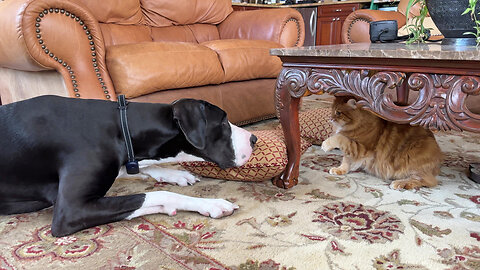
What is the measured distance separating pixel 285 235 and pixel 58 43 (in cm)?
140

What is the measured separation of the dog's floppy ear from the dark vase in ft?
3.67

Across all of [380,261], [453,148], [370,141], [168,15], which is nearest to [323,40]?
[168,15]

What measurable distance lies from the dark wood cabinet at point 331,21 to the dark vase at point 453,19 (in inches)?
203

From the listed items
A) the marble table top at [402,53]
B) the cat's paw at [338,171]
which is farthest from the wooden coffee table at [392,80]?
the cat's paw at [338,171]

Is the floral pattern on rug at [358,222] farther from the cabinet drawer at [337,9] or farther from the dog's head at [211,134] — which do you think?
the cabinet drawer at [337,9]

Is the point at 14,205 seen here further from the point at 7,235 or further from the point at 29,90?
the point at 29,90

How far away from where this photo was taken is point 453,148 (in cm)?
216

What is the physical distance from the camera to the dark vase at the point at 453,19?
4.62 feet

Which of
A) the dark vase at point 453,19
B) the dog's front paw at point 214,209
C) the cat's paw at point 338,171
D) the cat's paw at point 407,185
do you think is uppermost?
the dark vase at point 453,19

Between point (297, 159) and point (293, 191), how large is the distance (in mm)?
145

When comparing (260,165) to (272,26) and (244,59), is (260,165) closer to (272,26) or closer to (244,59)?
(244,59)

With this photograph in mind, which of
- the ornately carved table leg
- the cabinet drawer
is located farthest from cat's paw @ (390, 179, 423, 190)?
the cabinet drawer

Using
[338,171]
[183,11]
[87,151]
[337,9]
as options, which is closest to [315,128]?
[338,171]

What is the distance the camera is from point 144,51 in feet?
6.71
